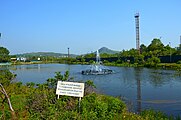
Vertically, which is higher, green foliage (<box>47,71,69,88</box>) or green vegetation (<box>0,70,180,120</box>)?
green foliage (<box>47,71,69,88</box>)

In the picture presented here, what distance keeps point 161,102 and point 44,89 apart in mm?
9953

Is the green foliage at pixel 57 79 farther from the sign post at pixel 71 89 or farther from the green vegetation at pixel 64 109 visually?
the sign post at pixel 71 89

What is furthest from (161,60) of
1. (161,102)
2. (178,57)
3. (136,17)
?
(161,102)

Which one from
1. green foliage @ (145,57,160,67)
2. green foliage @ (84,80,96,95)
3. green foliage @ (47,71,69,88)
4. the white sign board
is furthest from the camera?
green foliage @ (145,57,160,67)

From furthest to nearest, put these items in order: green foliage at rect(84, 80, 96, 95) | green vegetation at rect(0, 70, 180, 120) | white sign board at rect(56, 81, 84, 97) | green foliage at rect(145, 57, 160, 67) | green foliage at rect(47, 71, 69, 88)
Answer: green foliage at rect(145, 57, 160, 67) → green foliage at rect(47, 71, 69, 88) → green foliage at rect(84, 80, 96, 95) → white sign board at rect(56, 81, 84, 97) → green vegetation at rect(0, 70, 180, 120)

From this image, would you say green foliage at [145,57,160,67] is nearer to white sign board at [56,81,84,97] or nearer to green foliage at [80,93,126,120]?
green foliage at [80,93,126,120]

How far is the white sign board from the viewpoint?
28.9 ft

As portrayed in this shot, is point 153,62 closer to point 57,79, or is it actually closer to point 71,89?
point 57,79

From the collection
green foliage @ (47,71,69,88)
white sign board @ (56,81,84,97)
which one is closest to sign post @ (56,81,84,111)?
white sign board @ (56,81,84,97)

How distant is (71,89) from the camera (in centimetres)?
897

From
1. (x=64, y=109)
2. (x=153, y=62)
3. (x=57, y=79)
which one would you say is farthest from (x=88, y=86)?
(x=153, y=62)

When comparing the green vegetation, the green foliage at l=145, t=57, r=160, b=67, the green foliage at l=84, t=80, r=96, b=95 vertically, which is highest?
the green foliage at l=145, t=57, r=160, b=67

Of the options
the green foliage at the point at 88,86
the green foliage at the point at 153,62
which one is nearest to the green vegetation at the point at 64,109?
the green foliage at the point at 88,86

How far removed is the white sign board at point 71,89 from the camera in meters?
8.80
